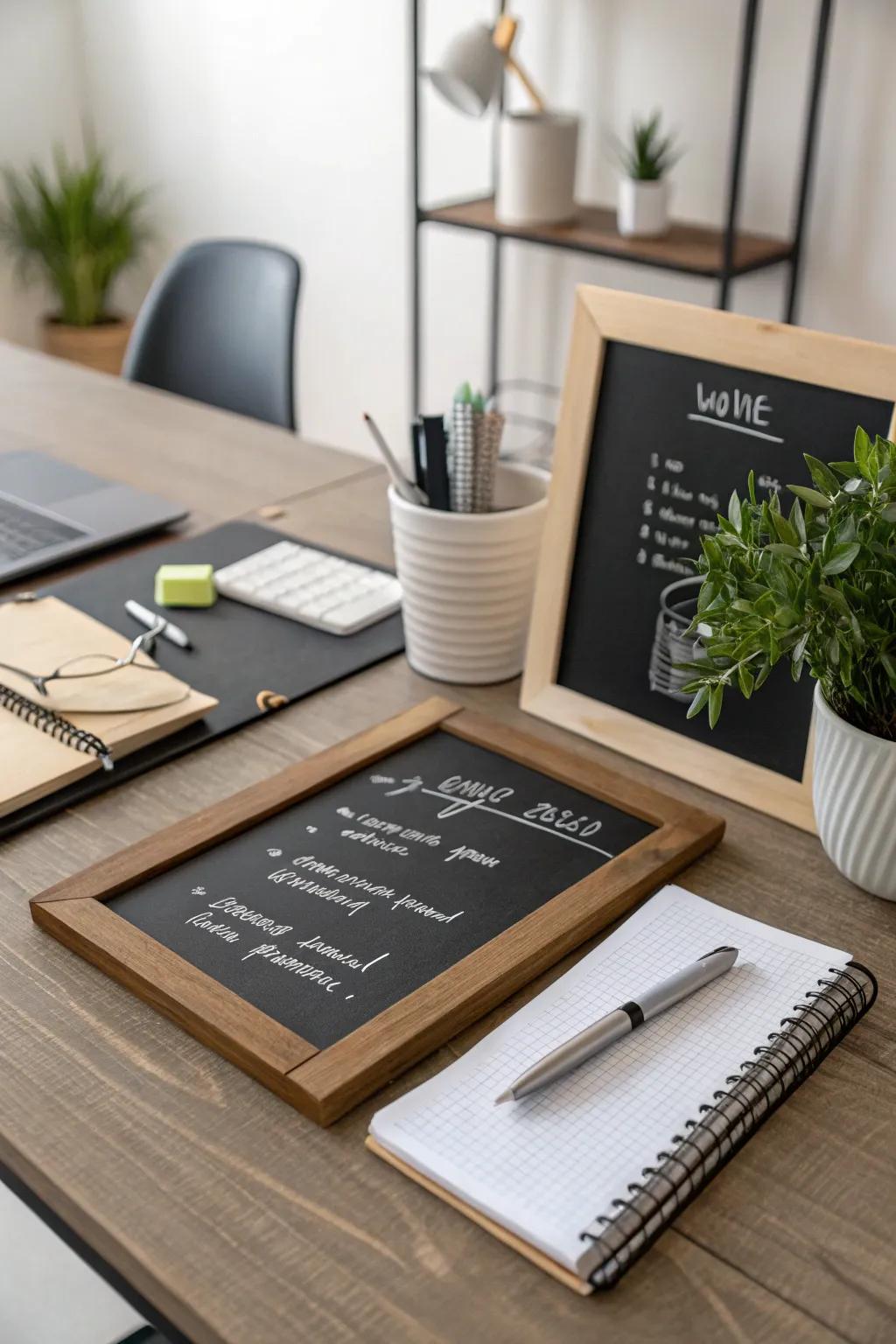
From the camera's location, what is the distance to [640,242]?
270 centimetres

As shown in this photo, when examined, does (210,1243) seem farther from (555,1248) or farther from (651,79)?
(651,79)

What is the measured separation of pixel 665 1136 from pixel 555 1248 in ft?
0.29

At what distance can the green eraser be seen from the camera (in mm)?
1220

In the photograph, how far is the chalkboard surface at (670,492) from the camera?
3.04 feet

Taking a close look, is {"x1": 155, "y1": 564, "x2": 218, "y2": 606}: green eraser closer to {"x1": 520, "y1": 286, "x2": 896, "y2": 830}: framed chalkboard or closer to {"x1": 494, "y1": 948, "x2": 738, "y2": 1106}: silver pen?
{"x1": 520, "y1": 286, "x2": 896, "y2": 830}: framed chalkboard

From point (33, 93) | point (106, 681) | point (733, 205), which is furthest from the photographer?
point (33, 93)

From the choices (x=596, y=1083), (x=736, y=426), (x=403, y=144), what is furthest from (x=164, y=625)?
(x=403, y=144)

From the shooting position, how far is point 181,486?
153 centimetres

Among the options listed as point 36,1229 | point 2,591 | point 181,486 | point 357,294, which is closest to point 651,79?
point 357,294

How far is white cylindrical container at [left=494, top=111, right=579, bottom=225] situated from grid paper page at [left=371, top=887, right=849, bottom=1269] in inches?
88.7

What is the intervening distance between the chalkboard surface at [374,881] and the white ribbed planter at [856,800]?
0.12 m

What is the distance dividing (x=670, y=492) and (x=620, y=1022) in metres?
0.43

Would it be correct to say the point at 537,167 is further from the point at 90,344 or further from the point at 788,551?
the point at 788,551

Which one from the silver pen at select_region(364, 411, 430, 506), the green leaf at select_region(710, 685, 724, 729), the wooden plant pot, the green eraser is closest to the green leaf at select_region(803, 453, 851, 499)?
the green leaf at select_region(710, 685, 724, 729)
